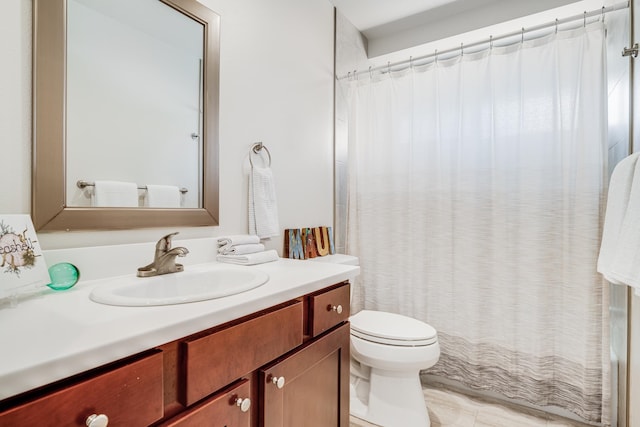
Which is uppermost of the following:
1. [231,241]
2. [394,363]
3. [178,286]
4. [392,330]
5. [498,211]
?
[498,211]

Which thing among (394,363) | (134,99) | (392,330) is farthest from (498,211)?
(134,99)

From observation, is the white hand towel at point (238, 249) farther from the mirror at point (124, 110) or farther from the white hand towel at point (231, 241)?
the mirror at point (124, 110)

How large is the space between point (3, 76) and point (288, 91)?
1.20m

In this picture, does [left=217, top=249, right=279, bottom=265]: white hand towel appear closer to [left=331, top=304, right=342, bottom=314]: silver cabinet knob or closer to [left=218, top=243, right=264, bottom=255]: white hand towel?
[left=218, top=243, right=264, bottom=255]: white hand towel

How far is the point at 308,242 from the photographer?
6.23 feet

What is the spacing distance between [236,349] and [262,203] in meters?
0.86

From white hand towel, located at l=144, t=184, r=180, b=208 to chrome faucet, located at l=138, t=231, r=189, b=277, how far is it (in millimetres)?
161

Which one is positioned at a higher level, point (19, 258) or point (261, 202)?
point (261, 202)

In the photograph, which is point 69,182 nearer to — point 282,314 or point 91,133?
point 91,133

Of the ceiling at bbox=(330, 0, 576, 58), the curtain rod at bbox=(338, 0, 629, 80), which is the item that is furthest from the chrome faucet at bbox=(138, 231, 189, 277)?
the ceiling at bbox=(330, 0, 576, 58)

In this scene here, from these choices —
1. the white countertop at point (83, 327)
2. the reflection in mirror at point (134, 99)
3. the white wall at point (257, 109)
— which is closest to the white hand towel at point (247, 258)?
the white wall at point (257, 109)

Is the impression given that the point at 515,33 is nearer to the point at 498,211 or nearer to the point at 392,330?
the point at 498,211

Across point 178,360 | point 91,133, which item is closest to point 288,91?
point 91,133

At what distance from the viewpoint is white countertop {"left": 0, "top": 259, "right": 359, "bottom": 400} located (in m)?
0.47
